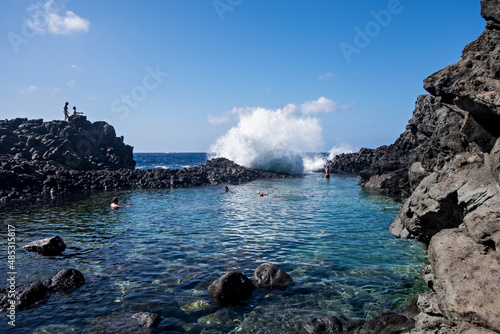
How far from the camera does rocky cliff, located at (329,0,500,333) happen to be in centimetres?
563

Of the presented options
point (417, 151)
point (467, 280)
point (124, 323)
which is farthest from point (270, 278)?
point (417, 151)

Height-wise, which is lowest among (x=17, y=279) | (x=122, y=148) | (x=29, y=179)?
(x=17, y=279)

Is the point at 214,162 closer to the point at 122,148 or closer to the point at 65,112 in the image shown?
the point at 122,148

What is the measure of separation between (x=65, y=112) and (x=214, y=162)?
29102mm

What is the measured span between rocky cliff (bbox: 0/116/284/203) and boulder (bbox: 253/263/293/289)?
99.9 feet

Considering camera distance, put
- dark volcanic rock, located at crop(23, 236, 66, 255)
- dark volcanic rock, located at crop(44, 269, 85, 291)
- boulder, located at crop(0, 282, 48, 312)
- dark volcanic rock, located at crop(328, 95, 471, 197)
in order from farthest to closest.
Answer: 1. dark volcanic rock, located at crop(23, 236, 66, 255)
2. dark volcanic rock, located at crop(328, 95, 471, 197)
3. dark volcanic rock, located at crop(44, 269, 85, 291)
4. boulder, located at crop(0, 282, 48, 312)

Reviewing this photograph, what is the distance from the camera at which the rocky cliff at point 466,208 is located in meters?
5.63

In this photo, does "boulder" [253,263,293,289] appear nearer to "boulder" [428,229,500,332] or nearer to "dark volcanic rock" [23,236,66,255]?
"boulder" [428,229,500,332]

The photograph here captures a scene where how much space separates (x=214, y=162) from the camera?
213 feet

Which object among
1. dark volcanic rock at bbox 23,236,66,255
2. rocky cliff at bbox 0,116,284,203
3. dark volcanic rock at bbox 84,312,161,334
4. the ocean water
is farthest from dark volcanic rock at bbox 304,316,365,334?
rocky cliff at bbox 0,116,284,203

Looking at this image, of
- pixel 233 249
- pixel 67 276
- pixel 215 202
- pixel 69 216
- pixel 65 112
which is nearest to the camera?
pixel 67 276

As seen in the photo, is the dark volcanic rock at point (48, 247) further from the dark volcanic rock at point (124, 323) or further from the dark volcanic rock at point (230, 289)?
the dark volcanic rock at point (230, 289)

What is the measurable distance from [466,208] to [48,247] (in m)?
16.1

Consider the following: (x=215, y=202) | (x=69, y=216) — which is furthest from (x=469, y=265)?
(x=215, y=202)
